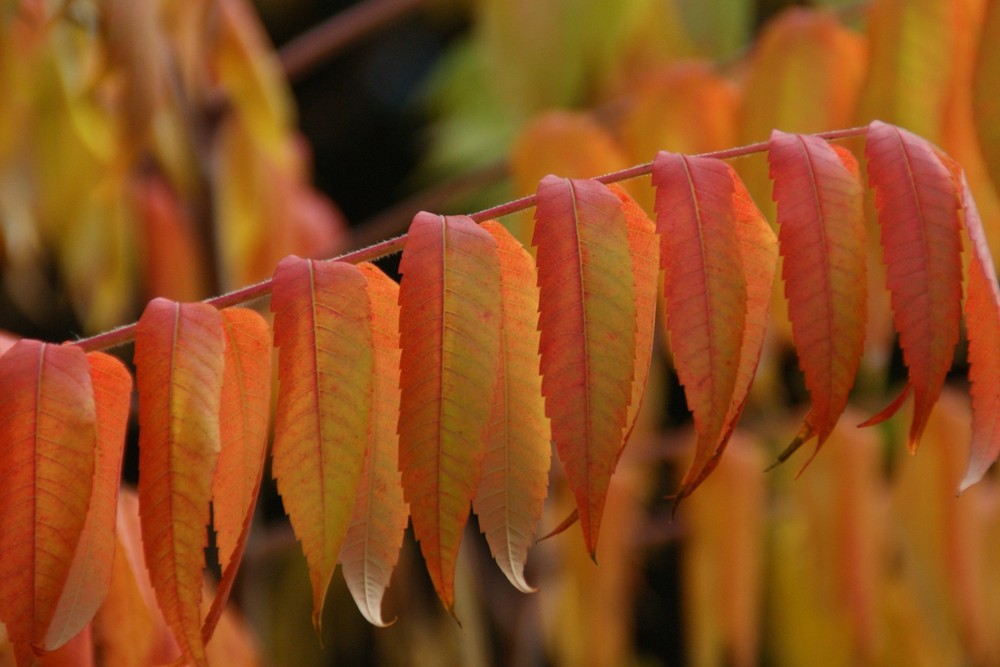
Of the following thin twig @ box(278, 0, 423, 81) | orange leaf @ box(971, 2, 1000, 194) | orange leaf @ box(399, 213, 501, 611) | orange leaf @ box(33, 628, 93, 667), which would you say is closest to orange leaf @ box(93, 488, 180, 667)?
orange leaf @ box(33, 628, 93, 667)

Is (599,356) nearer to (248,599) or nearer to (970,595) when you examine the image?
(970,595)

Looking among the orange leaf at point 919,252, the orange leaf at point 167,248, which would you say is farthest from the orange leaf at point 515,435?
the orange leaf at point 167,248

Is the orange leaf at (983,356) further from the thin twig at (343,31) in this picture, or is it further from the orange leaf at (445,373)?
the thin twig at (343,31)

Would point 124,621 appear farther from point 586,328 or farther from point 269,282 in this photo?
point 586,328

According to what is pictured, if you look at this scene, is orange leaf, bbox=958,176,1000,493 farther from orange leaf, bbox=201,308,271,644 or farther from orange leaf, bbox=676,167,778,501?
orange leaf, bbox=201,308,271,644

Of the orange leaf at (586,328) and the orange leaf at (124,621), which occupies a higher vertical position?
the orange leaf at (586,328)

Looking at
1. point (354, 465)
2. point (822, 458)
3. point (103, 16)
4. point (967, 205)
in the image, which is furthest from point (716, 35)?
point (354, 465)
